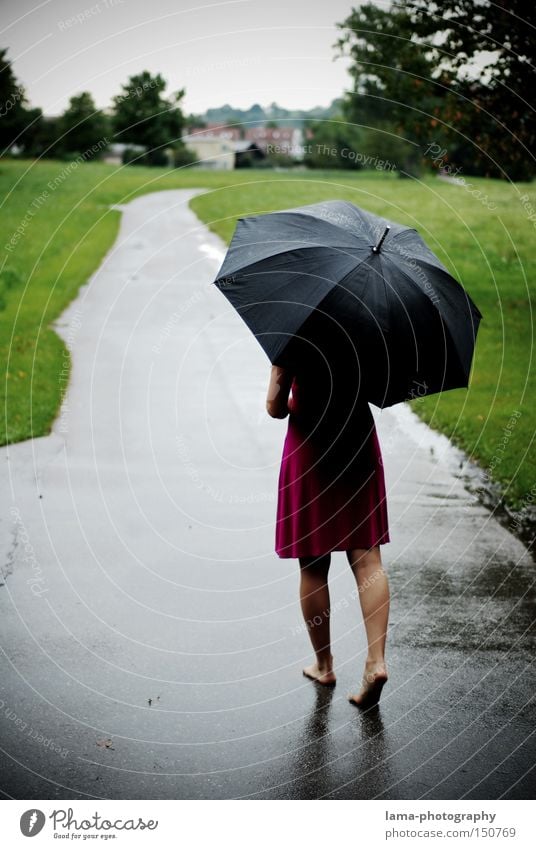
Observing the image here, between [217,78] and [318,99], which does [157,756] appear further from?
[318,99]

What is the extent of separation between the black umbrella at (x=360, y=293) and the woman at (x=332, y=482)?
108 millimetres

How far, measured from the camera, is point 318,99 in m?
6.90

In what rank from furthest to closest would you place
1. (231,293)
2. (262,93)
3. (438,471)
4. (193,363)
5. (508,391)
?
(193,363)
(508,391)
(438,471)
(262,93)
(231,293)

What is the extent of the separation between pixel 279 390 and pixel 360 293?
0.51 metres

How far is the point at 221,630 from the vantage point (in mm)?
4871

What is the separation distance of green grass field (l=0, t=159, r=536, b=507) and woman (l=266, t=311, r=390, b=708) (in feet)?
9.94

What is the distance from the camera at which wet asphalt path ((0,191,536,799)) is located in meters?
3.75

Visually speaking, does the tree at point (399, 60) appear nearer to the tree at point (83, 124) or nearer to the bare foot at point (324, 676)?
the tree at point (83, 124)

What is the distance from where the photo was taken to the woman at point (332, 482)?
155 inches

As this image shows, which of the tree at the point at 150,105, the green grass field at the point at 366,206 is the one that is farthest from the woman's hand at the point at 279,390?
the tree at the point at 150,105

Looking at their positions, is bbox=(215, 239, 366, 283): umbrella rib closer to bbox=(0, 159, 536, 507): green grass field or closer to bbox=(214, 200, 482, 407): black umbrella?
bbox=(214, 200, 482, 407): black umbrella

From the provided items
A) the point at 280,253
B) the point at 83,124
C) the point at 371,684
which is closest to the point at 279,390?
the point at 280,253
